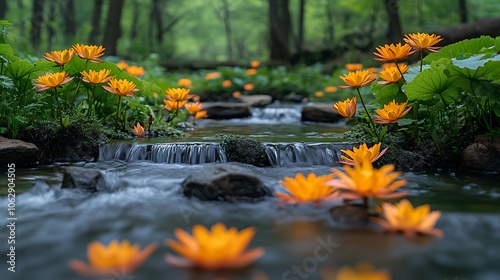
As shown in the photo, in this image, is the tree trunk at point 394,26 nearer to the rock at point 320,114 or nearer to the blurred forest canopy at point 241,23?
the blurred forest canopy at point 241,23

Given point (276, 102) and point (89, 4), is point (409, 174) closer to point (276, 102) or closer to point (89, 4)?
point (276, 102)

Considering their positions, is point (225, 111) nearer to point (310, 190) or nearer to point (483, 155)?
point (483, 155)

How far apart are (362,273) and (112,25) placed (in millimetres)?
10729

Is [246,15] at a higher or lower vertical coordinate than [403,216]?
higher

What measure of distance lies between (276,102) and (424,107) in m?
5.90

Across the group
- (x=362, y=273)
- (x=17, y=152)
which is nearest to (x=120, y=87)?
(x=17, y=152)

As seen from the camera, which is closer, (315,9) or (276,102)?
(276,102)

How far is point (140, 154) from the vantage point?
4039 mm

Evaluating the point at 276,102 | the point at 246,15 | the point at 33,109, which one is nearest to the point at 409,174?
the point at 33,109

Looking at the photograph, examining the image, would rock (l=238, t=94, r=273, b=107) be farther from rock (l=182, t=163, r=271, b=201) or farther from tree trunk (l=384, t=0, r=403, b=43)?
rock (l=182, t=163, r=271, b=201)

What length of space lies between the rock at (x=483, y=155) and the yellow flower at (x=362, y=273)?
228 centimetres

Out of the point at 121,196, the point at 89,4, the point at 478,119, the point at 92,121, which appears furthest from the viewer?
the point at 89,4

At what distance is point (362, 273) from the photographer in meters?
1.42

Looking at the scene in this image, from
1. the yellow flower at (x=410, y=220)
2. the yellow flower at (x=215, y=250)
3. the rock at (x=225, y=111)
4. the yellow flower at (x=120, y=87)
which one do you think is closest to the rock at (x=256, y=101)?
the rock at (x=225, y=111)
